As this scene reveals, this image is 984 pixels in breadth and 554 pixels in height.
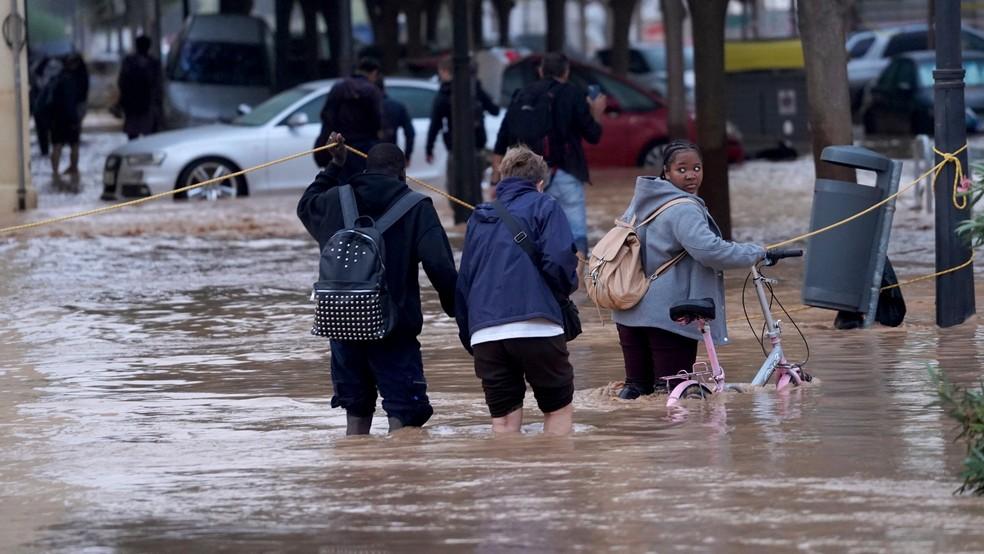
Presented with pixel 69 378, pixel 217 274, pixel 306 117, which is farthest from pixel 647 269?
pixel 306 117

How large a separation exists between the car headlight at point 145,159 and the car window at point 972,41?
19.0 m

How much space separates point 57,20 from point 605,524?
7034 centimetres

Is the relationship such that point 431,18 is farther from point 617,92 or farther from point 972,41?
point 617,92

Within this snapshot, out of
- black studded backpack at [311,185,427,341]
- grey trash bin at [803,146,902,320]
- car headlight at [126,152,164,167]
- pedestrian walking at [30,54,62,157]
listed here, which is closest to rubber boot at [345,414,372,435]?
black studded backpack at [311,185,427,341]

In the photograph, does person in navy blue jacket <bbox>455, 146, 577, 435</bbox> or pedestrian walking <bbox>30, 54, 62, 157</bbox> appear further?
pedestrian walking <bbox>30, 54, 62, 157</bbox>

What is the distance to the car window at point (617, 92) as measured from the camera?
83.1 feet

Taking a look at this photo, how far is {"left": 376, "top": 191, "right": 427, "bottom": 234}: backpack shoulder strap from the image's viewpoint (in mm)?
7641

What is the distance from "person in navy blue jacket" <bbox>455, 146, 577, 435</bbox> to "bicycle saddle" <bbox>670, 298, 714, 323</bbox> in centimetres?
61

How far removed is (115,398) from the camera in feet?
30.8

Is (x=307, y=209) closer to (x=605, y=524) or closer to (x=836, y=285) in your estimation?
(x=605, y=524)

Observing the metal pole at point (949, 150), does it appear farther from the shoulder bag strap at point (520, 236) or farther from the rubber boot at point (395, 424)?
the rubber boot at point (395, 424)

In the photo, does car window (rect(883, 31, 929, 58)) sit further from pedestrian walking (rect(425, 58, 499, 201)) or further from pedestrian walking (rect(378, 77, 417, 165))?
pedestrian walking (rect(378, 77, 417, 165))

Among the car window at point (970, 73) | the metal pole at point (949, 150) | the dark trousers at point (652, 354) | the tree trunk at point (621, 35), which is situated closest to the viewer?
the dark trousers at point (652, 354)

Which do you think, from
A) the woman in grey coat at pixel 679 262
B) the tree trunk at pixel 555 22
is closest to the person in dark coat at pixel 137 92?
the tree trunk at pixel 555 22
